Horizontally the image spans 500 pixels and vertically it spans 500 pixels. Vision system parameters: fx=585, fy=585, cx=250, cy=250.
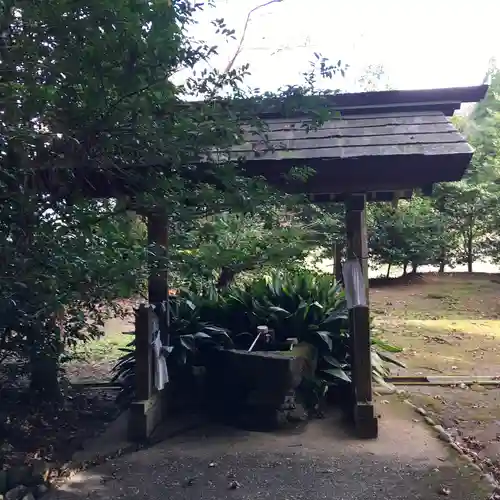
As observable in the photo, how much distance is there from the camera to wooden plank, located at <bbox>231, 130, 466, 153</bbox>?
464 centimetres

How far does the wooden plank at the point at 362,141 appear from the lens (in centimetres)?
464

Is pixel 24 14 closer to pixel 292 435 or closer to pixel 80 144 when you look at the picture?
pixel 80 144

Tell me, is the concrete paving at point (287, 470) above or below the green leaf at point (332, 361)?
below

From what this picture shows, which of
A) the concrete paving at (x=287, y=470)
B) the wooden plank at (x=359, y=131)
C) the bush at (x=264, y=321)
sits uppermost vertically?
the wooden plank at (x=359, y=131)

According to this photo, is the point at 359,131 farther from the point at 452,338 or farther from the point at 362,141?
the point at 452,338

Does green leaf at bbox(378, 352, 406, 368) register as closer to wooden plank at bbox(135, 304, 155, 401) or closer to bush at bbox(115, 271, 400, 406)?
bush at bbox(115, 271, 400, 406)

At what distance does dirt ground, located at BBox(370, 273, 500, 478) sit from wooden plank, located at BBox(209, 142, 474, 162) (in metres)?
2.37

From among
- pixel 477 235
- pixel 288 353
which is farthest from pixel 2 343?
pixel 477 235

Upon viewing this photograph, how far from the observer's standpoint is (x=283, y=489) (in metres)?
3.86

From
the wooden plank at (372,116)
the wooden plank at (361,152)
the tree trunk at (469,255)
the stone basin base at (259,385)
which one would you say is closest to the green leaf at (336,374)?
the stone basin base at (259,385)

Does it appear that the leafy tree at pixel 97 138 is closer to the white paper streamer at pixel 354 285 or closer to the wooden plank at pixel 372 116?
the white paper streamer at pixel 354 285

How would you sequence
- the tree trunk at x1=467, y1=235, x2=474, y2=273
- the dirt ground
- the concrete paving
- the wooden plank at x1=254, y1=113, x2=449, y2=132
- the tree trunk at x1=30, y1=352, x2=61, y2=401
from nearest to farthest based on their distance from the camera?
the concrete paving
the tree trunk at x1=30, y1=352, x2=61, y2=401
the wooden plank at x1=254, y1=113, x2=449, y2=132
the dirt ground
the tree trunk at x1=467, y1=235, x2=474, y2=273

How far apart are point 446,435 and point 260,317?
6.73ft

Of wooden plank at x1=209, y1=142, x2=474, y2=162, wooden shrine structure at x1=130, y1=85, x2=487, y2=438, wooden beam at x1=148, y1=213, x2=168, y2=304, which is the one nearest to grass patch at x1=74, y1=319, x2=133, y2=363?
wooden beam at x1=148, y1=213, x2=168, y2=304
